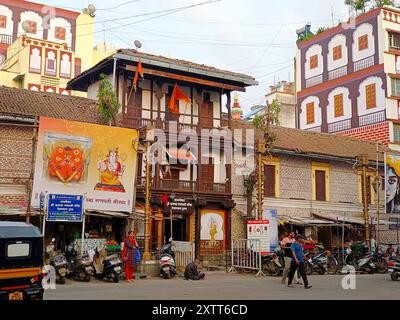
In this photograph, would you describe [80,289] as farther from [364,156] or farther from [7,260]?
[364,156]

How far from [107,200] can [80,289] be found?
762cm

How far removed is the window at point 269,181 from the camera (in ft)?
92.8

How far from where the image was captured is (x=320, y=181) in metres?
30.2

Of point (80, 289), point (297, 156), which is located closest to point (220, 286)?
point (80, 289)

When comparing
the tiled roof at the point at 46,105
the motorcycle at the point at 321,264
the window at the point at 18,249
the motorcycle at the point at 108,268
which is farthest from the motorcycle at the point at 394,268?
the tiled roof at the point at 46,105

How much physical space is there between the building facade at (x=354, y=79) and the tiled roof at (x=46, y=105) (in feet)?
66.3

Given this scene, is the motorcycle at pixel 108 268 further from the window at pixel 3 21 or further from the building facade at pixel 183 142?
the window at pixel 3 21

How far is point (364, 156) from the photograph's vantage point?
26.3m

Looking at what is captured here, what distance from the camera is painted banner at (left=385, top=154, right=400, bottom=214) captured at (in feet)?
95.3

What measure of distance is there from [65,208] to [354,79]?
25.6 m

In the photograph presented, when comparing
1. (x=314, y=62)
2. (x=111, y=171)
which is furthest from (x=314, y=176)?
(x=314, y=62)

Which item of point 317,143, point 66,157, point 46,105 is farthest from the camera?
point 317,143

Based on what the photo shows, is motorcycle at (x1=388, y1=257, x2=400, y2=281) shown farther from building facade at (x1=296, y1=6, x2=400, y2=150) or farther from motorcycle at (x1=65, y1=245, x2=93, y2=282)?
building facade at (x1=296, y1=6, x2=400, y2=150)

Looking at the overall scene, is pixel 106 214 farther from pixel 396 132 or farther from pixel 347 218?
pixel 396 132
